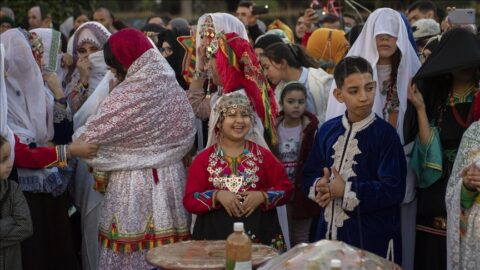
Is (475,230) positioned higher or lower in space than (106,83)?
lower

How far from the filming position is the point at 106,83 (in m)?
6.73

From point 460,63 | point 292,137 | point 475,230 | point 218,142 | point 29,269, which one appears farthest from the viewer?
point 292,137

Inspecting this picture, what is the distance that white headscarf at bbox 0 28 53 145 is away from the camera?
6.21 m

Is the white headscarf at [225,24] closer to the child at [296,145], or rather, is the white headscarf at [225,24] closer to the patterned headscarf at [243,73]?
the patterned headscarf at [243,73]

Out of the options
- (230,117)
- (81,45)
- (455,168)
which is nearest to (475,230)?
(455,168)

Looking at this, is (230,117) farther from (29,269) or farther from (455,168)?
(29,269)

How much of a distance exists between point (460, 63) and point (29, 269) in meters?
3.13

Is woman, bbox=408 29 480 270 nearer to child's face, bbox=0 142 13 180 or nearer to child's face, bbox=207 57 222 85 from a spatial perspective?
child's face, bbox=207 57 222 85

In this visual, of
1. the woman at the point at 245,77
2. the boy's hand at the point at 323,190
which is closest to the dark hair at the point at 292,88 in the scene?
the woman at the point at 245,77

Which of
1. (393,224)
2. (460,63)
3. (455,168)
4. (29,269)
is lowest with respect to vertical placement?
(29,269)

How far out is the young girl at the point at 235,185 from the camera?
18.2 feet

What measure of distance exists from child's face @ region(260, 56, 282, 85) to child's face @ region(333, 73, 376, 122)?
181 cm

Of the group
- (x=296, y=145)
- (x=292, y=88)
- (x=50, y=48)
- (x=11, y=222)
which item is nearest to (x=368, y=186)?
(x=296, y=145)

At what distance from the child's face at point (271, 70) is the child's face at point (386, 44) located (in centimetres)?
140
